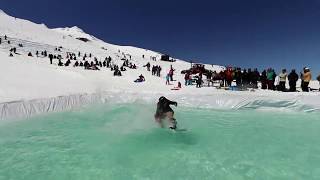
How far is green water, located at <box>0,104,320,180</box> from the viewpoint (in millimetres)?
9633

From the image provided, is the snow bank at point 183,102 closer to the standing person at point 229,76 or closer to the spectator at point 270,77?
the standing person at point 229,76

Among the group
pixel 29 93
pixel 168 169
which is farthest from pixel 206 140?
pixel 29 93

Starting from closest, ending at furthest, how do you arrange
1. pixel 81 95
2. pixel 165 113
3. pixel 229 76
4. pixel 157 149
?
pixel 157 149 → pixel 165 113 → pixel 81 95 → pixel 229 76

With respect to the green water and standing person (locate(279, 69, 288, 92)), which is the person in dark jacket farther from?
standing person (locate(279, 69, 288, 92))

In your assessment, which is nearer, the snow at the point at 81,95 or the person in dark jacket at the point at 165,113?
the person in dark jacket at the point at 165,113

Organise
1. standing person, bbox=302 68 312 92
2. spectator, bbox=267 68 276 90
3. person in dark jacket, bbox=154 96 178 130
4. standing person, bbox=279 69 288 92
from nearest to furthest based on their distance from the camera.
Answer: person in dark jacket, bbox=154 96 178 130, standing person, bbox=302 68 312 92, standing person, bbox=279 69 288 92, spectator, bbox=267 68 276 90

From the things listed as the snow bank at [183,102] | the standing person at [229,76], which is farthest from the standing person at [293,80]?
the standing person at [229,76]

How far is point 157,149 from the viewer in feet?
40.1

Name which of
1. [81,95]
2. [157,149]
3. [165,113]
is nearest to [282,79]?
[165,113]

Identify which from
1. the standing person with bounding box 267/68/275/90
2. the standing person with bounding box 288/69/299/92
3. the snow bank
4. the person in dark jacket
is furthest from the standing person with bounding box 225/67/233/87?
the person in dark jacket

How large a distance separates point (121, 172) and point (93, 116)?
38.3 ft

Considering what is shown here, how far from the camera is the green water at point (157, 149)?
31.6ft

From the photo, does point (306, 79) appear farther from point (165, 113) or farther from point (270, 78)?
point (165, 113)

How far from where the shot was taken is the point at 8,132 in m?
15.0
